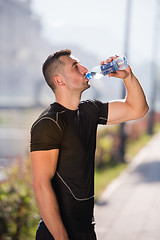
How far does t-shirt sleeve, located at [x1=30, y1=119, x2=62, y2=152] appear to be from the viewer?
87.7 inches

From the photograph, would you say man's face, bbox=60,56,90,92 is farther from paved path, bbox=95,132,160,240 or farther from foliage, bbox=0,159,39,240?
paved path, bbox=95,132,160,240

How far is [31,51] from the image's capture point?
139 meters

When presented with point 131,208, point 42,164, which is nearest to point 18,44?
point 131,208

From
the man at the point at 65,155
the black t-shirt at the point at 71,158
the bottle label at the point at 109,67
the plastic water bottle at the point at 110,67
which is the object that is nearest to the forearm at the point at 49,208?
the man at the point at 65,155

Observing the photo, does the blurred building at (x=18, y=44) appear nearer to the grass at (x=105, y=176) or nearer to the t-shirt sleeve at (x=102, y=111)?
the grass at (x=105, y=176)

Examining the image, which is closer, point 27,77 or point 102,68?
point 102,68

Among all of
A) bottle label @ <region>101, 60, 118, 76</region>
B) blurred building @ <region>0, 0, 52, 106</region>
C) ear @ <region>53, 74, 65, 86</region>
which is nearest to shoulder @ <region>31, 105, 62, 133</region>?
ear @ <region>53, 74, 65, 86</region>

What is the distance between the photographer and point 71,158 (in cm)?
234

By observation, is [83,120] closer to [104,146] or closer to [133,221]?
[133,221]

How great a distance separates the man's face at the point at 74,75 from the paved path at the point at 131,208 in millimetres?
3653

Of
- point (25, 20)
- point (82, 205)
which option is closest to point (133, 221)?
point (82, 205)

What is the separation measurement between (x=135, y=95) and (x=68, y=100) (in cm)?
54

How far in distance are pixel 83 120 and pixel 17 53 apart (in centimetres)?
12860

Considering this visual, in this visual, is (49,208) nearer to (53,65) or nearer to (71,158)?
(71,158)
